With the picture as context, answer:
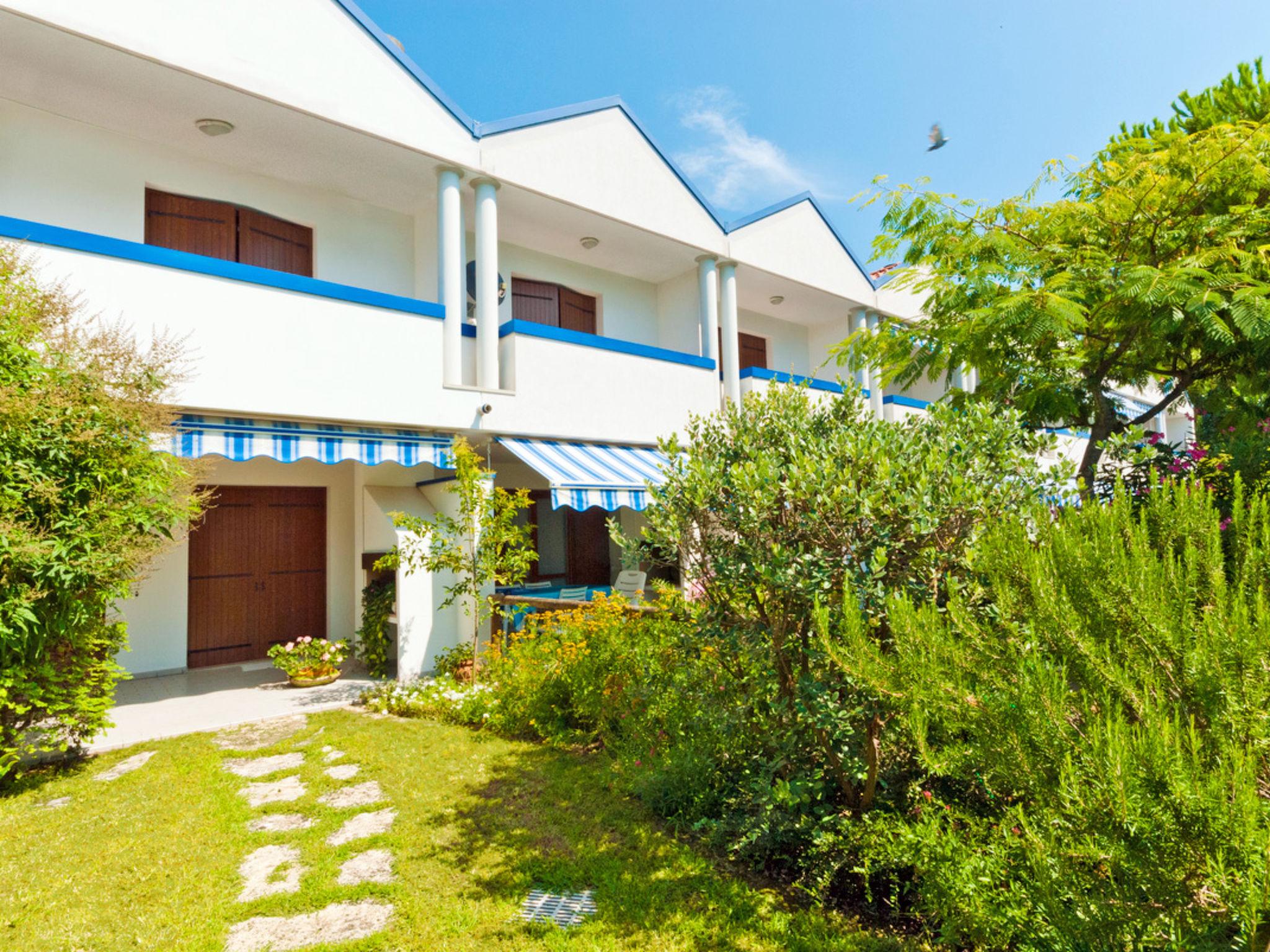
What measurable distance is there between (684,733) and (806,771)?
4.93 feet

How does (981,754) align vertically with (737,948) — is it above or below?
above

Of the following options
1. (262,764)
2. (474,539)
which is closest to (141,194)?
(474,539)

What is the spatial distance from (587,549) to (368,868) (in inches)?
552

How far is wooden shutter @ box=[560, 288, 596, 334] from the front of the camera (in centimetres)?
1770

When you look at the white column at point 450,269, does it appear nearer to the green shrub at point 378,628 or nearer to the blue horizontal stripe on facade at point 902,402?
the green shrub at point 378,628

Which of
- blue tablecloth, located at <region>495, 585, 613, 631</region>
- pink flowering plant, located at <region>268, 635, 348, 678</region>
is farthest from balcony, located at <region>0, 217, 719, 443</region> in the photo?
pink flowering plant, located at <region>268, 635, 348, 678</region>

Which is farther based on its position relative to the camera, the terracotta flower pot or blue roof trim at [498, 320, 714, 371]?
blue roof trim at [498, 320, 714, 371]

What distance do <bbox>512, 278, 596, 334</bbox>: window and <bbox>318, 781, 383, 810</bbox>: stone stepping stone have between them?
444 inches

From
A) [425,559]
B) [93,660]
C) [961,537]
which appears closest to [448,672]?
[425,559]

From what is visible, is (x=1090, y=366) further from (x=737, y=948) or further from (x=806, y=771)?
(x=737, y=948)

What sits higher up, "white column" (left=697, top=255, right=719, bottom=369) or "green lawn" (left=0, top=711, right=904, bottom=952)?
"white column" (left=697, top=255, right=719, bottom=369)

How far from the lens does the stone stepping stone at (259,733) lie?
910cm

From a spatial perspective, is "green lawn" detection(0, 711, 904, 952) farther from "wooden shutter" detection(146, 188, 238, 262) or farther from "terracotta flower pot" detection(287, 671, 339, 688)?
"wooden shutter" detection(146, 188, 238, 262)

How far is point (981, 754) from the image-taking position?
11.5ft
